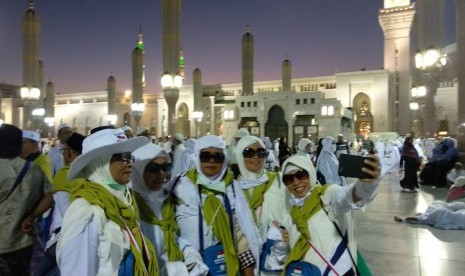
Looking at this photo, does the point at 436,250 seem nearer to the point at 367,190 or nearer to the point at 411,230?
the point at 411,230

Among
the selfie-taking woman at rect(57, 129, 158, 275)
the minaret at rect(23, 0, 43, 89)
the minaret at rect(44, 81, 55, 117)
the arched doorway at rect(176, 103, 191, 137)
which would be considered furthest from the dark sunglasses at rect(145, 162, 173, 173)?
the minaret at rect(44, 81, 55, 117)

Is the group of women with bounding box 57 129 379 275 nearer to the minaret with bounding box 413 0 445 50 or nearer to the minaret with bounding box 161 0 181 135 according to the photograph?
the minaret with bounding box 413 0 445 50

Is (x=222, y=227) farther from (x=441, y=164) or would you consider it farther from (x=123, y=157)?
(x=441, y=164)

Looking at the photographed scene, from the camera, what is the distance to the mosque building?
23.6 metres

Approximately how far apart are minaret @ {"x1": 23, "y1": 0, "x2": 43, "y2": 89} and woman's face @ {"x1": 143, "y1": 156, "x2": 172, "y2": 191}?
84.7 ft

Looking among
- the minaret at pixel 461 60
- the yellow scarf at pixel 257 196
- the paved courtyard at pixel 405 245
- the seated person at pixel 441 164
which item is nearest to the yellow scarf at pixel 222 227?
the yellow scarf at pixel 257 196

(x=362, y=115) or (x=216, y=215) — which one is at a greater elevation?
(x=362, y=115)

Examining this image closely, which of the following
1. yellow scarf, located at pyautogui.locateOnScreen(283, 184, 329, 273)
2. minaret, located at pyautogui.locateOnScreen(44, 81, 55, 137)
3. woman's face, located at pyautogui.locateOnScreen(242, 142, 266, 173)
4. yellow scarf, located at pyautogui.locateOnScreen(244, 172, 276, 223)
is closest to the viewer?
yellow scarf, located at pyautogui.locateOnScreen(283, 184, 329, 273)

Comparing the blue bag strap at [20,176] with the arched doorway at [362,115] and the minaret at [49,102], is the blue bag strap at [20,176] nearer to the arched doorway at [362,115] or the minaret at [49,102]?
the arched doorway at [362,115]

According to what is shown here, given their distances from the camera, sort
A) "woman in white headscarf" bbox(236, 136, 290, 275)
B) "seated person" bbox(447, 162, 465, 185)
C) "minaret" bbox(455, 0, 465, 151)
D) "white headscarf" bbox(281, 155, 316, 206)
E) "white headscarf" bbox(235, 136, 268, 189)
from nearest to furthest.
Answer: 1. "white headscarf" bbox(281, 155, 316, 206)
2. "woman in white headscarf" bbox(236, 136, 290, 275)
3. "white headscarf" bbox(235, 136, 268, 189)
4. "seated person" bbox(447, 162, 465, 185)
5. "minaret" bbox(455, 0, 465, 151)

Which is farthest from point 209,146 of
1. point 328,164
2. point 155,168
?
point 328,164

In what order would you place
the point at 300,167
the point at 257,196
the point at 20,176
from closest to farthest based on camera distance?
the point at 300,167
the point at 20,176
the point at 257,196

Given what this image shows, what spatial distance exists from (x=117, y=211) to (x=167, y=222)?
699 millimetres

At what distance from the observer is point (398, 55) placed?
143ft
